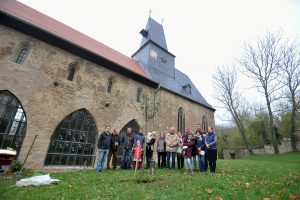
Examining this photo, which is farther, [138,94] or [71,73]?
[138,94]

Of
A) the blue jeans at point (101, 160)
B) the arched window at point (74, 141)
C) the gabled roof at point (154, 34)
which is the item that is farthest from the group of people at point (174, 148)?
the gabled roof at point (154, 34)

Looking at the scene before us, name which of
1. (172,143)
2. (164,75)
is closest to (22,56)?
(172,143)

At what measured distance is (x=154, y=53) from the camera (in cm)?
2078

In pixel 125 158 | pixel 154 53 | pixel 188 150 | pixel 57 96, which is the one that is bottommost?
pixel 125 158

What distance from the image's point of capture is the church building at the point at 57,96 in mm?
9266

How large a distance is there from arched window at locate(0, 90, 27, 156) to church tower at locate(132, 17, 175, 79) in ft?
36.8

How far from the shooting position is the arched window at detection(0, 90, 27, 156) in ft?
29.1

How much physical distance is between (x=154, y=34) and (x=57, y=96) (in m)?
15.3

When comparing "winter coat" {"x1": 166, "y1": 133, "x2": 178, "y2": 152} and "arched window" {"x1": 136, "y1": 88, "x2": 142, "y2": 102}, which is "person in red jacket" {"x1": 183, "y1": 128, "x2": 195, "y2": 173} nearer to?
"winter coat" {"x1": 166, "y1": 133, "x2": 178, "y2": 152}

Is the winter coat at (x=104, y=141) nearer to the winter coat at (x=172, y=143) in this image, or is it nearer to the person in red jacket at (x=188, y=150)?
the winter coat at (x=172, y=143)

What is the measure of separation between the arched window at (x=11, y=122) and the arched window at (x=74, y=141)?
1.45 metres

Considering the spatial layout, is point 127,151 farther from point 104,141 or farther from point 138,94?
point 138,94

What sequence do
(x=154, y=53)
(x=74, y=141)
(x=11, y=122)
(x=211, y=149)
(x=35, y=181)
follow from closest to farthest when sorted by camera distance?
(x=35, y=181) < (x=211, y=149) < (x=11, y=122) < (x=74, y=141) < (x=154, y=53)

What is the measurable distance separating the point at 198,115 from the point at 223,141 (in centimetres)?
1520
